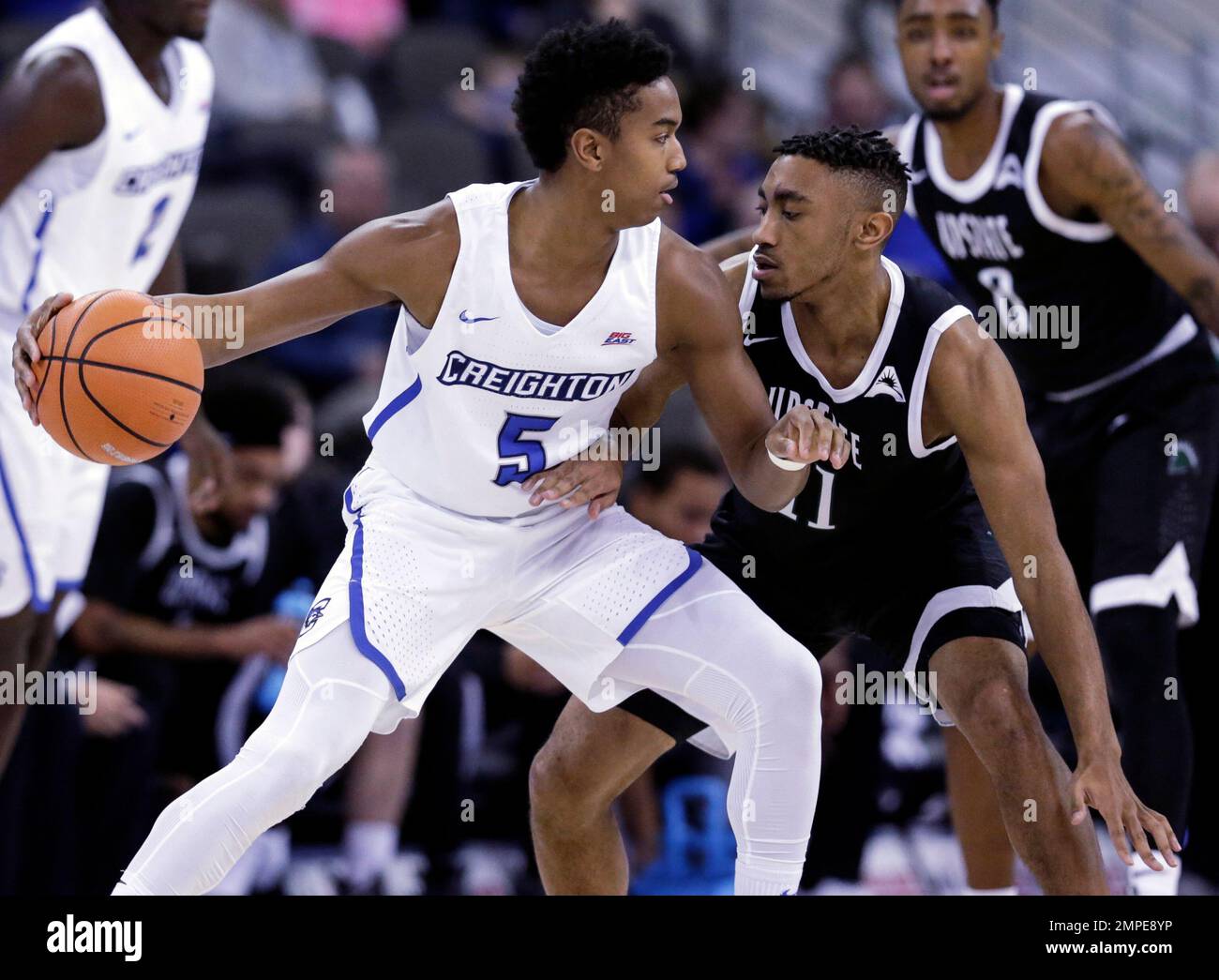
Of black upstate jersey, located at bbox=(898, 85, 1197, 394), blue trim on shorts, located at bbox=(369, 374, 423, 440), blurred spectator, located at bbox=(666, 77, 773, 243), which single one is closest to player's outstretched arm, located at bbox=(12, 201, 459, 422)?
blue trim on shorts, located at bbox=(369, 374, 423, 440)

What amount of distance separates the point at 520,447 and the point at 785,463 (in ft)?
2.29

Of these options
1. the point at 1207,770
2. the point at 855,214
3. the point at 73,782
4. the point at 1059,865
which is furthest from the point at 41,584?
the point at 1207,770

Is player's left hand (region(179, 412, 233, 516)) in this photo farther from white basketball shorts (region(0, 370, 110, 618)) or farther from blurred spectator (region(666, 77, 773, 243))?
blurred spectator (region(666, 77, 773, 243))

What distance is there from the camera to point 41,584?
199 inches

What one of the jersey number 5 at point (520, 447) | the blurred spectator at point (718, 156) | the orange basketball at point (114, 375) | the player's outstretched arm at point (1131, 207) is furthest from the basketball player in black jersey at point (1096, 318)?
the blurred spectator at point (718, 156)

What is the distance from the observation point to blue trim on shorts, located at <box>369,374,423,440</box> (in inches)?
163

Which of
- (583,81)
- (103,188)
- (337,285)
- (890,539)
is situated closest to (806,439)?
(890,539)

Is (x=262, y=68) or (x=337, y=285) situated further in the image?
(x=262, y=68)

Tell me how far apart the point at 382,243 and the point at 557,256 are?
421 millimetres

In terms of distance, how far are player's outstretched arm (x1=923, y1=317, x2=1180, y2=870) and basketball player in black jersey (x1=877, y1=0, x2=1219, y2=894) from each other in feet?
2.81

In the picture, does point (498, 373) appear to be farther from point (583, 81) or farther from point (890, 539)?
point (890, 539)

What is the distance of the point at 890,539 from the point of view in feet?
14.3

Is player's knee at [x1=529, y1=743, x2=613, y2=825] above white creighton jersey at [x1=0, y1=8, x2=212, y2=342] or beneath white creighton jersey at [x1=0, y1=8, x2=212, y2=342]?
beneath
